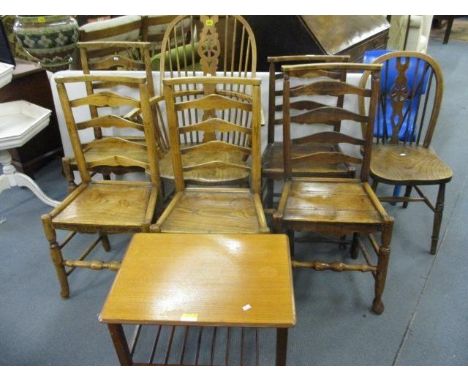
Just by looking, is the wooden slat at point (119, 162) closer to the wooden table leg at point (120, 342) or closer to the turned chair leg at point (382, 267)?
the wooden table leg at point (120, 342)

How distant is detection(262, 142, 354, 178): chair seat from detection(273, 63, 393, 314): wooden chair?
0.05 meters

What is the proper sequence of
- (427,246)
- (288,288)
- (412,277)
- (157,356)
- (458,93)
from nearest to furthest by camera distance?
(288,288) → (157,356) → (412,277) → (427,246) → (458,93)

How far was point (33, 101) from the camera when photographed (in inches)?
109

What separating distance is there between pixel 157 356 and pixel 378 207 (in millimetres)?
1062

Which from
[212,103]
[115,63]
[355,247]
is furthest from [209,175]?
[115,63]

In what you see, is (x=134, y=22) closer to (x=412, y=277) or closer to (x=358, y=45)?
(x=358, y=45)

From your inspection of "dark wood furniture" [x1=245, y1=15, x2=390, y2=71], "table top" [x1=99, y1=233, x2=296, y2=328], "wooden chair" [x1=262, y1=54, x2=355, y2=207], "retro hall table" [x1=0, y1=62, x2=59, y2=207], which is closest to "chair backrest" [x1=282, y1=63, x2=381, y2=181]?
"wooden chair" [x1=262, y1=54, x2=355, y2=207]

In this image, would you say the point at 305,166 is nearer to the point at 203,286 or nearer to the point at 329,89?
the point at 329,89

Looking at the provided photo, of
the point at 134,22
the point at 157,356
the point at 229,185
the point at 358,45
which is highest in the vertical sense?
the point at 134,22

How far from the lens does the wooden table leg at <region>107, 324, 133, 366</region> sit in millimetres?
1164

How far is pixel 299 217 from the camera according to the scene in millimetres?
1570

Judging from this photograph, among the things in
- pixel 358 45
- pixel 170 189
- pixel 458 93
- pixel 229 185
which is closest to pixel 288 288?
pixel 229 185

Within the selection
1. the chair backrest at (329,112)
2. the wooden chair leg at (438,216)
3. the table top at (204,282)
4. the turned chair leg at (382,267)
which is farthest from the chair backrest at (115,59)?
the wooden chair leg at (438,216)

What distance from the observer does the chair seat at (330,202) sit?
1.55m
